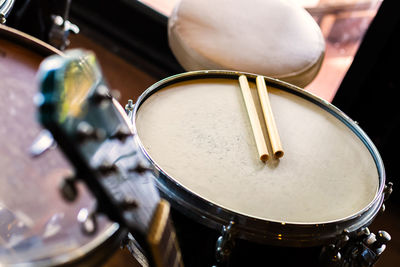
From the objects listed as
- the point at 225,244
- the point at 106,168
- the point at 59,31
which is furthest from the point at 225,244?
the point at 59,31

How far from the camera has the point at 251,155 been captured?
977 millimetres

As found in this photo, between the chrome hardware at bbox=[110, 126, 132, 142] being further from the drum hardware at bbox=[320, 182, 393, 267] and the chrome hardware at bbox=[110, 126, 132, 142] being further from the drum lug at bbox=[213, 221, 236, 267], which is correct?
the drum hardware at bbox=[320, 182, 393, 267]

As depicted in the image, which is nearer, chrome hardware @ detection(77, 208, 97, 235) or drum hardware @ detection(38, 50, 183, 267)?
drum hardware @ detection(38, 50, 183, 267)

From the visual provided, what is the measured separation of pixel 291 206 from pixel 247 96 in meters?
0.33

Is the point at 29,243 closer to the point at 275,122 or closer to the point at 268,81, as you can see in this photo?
the point at 275,122

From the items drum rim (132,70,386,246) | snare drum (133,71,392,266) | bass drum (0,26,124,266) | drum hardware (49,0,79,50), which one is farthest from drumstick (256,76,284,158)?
drum hardware (49,0,79,50)

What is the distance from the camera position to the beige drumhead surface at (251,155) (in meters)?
0.90

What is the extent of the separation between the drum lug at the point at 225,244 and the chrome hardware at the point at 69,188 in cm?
41

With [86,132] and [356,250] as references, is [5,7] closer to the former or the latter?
[86,132]

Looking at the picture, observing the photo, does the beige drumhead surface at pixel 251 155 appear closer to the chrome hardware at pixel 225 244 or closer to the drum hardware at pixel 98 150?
the chrome hardware at pixel 225 244

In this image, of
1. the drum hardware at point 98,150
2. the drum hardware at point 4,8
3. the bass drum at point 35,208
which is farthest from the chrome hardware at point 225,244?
the drum hardware at point 4,8

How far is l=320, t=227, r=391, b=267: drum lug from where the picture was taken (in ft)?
3.04

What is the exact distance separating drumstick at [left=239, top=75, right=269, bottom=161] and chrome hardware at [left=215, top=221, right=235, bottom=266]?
0.20 m

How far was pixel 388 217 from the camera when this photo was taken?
1.85 meters
